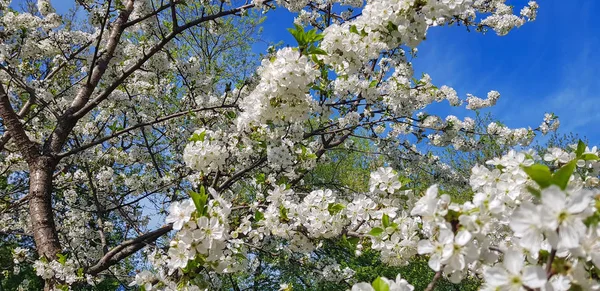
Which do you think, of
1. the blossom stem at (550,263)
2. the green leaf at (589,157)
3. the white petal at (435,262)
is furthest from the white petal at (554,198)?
the green leaf at (589,157)

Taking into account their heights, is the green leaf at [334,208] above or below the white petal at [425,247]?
above

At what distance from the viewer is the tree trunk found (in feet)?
13.1

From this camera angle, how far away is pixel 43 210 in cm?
410

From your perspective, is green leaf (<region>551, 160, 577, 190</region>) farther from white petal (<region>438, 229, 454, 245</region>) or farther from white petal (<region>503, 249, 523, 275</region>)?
white petal (<region>438, 229, 454, 245</region>)

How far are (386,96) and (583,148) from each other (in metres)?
3.10

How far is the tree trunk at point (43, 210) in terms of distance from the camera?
13.1ft

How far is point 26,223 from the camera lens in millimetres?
6504

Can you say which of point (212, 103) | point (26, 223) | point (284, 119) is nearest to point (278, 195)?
point (284, 119)

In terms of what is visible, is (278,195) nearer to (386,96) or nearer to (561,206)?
(561,206)

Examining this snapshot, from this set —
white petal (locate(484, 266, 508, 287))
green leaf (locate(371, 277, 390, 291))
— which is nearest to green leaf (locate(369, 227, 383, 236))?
green leaf (locate(371, 277, 390, 291))

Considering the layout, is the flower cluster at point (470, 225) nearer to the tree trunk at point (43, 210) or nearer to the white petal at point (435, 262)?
the white petal at point (435, 262)

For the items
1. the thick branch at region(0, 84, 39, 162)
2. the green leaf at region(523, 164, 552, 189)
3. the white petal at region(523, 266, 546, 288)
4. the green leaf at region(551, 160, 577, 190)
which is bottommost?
the white petal at region(523, 266, 546, 288)

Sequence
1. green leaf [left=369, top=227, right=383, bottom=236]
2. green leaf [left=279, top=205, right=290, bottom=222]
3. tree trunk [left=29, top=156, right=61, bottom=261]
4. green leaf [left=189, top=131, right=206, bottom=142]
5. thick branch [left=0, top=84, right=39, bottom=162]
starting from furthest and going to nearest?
1. thick branch [left=0, top=84, right=39, bottom=162]
2. tree trunk [left=29, top=156, right=61, bottom=261]
3. green leaf [left=189, top=131, right=206, bottom=142]
4. green leaf [left=279, top=205, right=290, bottom=222]
5. green leaf [left=369, top=227, right=383, bottom=236]

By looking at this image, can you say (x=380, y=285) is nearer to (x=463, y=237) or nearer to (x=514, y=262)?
(x=463, y=237)
